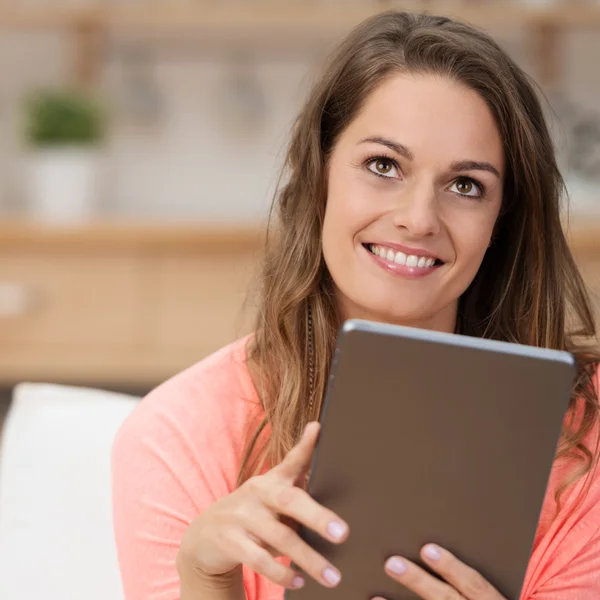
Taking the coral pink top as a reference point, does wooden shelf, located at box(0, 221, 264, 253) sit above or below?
below

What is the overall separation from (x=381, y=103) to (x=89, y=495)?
0.59 m

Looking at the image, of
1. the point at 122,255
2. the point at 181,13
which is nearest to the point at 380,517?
the point at 122,255

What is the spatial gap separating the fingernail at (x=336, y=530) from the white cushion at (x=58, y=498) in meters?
0.54

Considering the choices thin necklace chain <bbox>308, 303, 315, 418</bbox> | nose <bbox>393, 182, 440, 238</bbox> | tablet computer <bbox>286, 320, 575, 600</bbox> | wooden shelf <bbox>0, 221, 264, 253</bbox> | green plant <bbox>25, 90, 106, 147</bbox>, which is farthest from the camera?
green plant <bbox>25, 90, 106, 147</bbox>

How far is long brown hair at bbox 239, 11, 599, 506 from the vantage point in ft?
3.67

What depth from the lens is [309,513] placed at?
735 millimetres

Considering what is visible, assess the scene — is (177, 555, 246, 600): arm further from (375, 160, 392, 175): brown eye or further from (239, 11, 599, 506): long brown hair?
(375, 160, 392, 175): brown eye

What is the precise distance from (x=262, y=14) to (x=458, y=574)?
2.36m

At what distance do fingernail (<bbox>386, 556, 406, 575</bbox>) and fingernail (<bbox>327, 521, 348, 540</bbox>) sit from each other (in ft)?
0.22

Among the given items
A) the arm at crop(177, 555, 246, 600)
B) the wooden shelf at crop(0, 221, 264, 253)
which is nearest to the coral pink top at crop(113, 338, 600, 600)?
the arm at crop(177, 555, 246, 600)

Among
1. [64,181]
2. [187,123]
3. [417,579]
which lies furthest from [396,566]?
[187,123]

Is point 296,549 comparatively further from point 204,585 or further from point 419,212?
point 419,212

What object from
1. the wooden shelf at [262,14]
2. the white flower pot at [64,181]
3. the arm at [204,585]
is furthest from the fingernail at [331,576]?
the wooden shelf at [262,14]

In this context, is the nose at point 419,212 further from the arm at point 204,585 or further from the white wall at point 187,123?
the white wall at point 187,123
